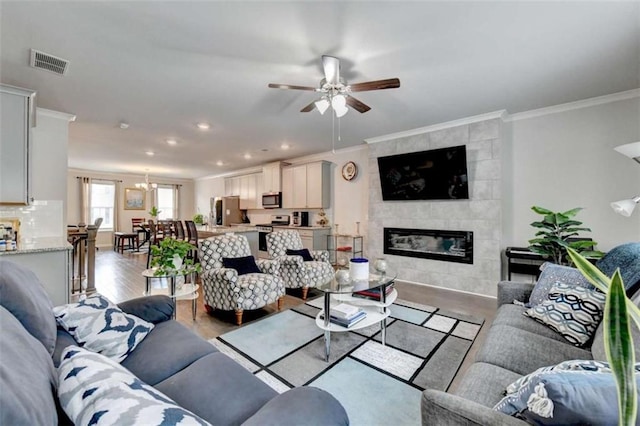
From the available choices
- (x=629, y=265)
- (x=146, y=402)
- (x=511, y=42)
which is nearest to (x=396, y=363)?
(x=629, y=265)

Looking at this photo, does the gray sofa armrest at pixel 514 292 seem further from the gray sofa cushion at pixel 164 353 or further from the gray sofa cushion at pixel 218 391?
the gray sofa cushion at pixel 164 353

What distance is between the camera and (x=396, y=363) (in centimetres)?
210

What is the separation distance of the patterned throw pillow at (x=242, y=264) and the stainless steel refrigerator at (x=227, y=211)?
4.93m

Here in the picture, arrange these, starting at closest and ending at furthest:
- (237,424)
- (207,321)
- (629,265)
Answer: (237,424)
(629,265)
(207,321)

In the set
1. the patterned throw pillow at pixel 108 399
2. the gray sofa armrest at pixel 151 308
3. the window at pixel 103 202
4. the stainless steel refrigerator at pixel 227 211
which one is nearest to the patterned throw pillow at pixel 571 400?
the patterned throw pillow at pixel 108 399

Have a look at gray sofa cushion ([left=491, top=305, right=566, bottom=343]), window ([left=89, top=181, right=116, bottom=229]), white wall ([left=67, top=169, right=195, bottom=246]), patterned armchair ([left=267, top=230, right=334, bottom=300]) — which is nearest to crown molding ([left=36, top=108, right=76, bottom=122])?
patterned armchair ([left=267, top=230, right=334, bottom=300])

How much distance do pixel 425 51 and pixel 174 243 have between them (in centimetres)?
285

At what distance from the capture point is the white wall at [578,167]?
3.11m

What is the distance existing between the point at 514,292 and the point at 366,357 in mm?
1366

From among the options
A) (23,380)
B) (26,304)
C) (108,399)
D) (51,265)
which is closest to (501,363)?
(108,399)

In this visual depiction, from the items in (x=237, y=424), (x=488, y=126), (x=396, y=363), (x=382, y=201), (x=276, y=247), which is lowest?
(x=396, y=363)

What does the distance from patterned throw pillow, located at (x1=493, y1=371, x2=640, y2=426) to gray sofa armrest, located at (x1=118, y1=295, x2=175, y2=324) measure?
188 cm

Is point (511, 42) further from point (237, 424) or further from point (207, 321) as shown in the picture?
point (207, 321)

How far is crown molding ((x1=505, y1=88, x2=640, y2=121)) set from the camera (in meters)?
3.06
